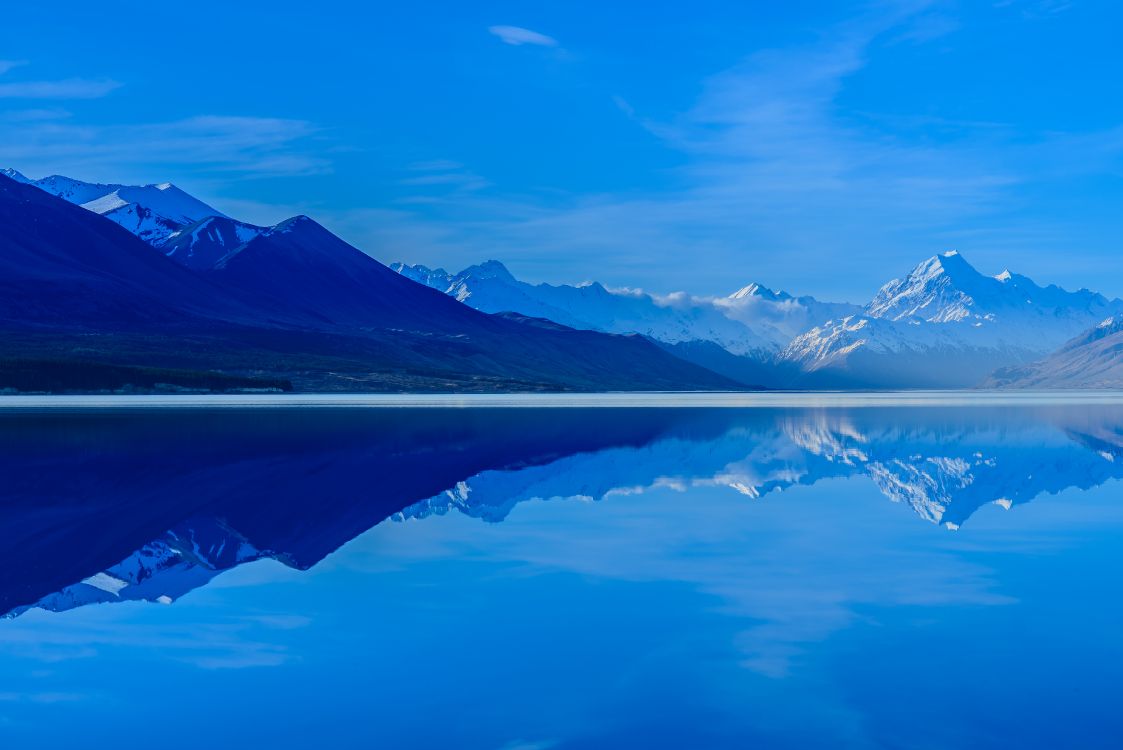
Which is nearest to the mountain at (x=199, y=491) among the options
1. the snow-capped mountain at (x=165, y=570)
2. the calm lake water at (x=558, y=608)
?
the snow-capped mountain at (x=165, y=570)

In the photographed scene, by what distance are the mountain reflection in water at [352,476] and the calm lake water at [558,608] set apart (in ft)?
0.72

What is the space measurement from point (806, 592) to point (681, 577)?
2743 mm

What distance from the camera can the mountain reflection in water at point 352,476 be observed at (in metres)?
25.5

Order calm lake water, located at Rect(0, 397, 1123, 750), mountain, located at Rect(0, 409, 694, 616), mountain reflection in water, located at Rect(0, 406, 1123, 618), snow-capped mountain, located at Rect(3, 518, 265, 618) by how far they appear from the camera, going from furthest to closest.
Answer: mountain reflection in water, located at Rect(0, 406, 1123, 618)
mountain, located at Rect(0, 409, 694, 616)
snow-capped mountain, located at Rect(3, 518, 265, 618)
calm lake water, located at Rect(0, 397, 1123, 750)

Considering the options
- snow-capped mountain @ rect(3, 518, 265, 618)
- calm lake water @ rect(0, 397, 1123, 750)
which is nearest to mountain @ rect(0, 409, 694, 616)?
snow-capped mountain @ rect(3, 518, 265, 618)

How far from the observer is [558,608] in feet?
67.1

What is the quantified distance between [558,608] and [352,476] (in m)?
22.4

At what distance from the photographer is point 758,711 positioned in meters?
14.6

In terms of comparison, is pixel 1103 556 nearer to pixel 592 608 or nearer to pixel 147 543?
pixel 592 608

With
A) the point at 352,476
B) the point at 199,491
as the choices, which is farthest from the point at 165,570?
the point at 352,476

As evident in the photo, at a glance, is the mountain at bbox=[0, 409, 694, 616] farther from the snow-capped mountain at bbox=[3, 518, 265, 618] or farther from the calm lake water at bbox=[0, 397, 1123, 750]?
the calm lake water at bbox=[0, 397, 1123, 750]

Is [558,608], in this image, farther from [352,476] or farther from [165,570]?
[352,476]

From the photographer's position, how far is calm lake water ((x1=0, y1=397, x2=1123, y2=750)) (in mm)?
14359

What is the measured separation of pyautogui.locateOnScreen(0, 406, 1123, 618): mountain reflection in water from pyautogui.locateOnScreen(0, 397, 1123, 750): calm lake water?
0.72 ft
